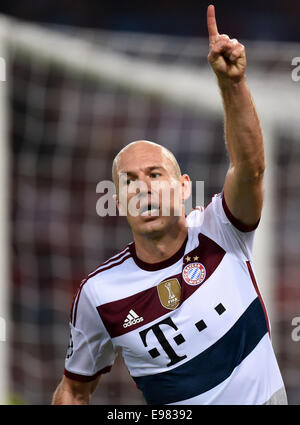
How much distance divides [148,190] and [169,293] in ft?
1.21

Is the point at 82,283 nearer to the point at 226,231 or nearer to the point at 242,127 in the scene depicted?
the point at 226,231

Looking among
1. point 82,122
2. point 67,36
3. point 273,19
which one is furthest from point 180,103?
point 273,19

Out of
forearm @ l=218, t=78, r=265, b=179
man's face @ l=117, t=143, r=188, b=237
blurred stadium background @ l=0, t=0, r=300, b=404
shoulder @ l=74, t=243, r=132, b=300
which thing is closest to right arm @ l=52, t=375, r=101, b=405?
shoulder @ l=74, t=243, r=132, b=300

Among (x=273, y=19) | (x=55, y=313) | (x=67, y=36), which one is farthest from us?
(x=273, y=19)

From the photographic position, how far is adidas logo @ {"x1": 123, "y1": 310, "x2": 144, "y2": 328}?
7.30 feet

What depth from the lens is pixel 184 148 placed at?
489cm

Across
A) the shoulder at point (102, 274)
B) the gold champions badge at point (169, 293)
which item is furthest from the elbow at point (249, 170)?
the shoulder at point (102, 274)

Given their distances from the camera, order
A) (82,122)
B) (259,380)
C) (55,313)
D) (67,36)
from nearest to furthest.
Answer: (259,380), (67,36), (55,313), (82,122)

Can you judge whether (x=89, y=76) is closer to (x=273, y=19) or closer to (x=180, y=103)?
(x=180, y=103)

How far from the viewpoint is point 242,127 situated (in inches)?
76.8

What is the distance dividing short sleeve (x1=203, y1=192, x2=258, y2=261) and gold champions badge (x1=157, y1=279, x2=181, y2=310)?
223 mm

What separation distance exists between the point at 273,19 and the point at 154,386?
5466 mm

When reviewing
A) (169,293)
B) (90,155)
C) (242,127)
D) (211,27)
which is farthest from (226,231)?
(90,155)
